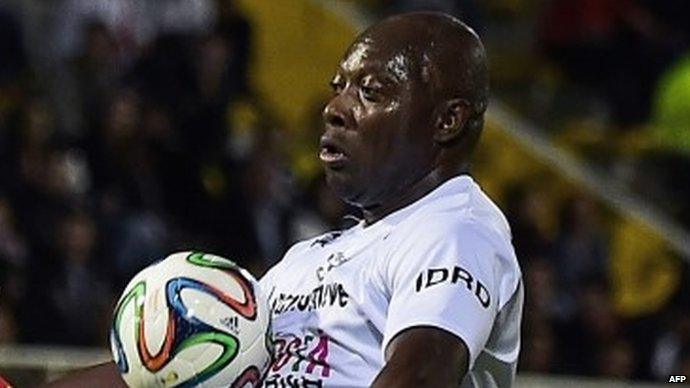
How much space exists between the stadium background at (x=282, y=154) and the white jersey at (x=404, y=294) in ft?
10.7

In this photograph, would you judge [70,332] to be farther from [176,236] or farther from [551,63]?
[551,63]

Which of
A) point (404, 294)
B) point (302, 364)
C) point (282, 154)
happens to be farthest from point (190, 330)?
point (282, 154)

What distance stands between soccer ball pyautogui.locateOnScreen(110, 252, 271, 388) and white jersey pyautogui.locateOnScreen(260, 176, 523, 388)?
0.15m

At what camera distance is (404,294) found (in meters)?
3.55

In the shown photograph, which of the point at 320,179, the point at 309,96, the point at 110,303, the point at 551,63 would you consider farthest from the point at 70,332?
Answer: the point at 551,63

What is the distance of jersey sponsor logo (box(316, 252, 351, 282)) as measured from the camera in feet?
12.9

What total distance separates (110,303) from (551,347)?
179cm

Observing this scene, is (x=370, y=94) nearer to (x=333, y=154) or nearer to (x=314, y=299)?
(x=333, y=154)

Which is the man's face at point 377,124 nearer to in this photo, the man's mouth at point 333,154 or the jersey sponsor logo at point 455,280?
the man's mouth at point 333,154

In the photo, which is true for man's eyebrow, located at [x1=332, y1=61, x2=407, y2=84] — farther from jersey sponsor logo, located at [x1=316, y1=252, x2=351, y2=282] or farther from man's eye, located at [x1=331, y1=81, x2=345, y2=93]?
jersey sponsor logo, located at [x1=316, y1=252, x2=351, y2=282]

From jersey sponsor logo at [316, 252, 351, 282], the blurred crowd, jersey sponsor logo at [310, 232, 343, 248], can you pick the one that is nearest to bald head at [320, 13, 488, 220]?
jersey sponsor logo at [316, 252, 351, 282]

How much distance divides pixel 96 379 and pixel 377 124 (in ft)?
2.74

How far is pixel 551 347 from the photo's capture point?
8484 mm

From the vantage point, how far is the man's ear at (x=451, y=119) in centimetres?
376
